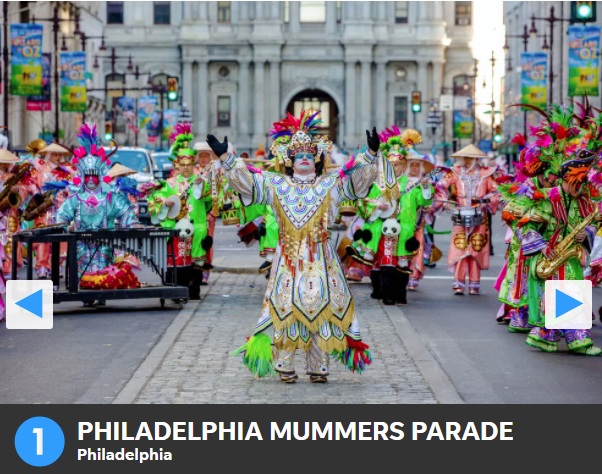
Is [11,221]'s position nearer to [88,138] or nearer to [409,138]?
[88,138]

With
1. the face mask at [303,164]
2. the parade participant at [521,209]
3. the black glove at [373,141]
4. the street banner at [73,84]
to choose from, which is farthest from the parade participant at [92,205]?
the street banner at [73,84]

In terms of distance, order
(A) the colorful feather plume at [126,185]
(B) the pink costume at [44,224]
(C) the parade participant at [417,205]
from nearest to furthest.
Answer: (A) the colorful feather plume at [126,185] → (C) the parade participant at [417,205] → (B) the pink costume at [44,224]

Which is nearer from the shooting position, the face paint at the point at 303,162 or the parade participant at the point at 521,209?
the face paint at the point at 303,162

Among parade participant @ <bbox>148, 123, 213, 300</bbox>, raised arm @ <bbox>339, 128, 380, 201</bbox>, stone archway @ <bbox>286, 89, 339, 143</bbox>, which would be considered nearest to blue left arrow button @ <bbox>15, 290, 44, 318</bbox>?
parade participant @ <bbox>148, 123, 213, 300</bbox>

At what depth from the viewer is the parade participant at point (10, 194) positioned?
12.3 metres

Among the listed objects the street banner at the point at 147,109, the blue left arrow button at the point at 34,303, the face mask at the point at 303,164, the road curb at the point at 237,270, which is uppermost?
the street banner at the point at 147,109

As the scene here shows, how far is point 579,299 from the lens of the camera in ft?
33.2

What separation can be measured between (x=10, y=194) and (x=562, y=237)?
597 cm

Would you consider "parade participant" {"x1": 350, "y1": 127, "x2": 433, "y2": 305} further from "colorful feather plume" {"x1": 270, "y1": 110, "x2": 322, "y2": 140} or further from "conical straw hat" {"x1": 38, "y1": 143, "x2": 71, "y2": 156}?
"conical straw hat" {"x1": 38, "y1": 143, "x2": 71, "y2": 156}

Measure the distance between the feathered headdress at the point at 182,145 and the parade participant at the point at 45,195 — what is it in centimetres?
145

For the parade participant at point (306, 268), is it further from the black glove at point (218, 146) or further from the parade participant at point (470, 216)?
the parade participant at point (470, 216)

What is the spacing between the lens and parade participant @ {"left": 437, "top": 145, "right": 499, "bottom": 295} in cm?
1556

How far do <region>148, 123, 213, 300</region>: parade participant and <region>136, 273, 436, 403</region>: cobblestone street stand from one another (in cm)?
181

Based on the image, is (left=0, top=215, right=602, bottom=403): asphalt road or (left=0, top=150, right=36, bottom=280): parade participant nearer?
(left=0, top=215, right=602, bottom=403): asphalt road
